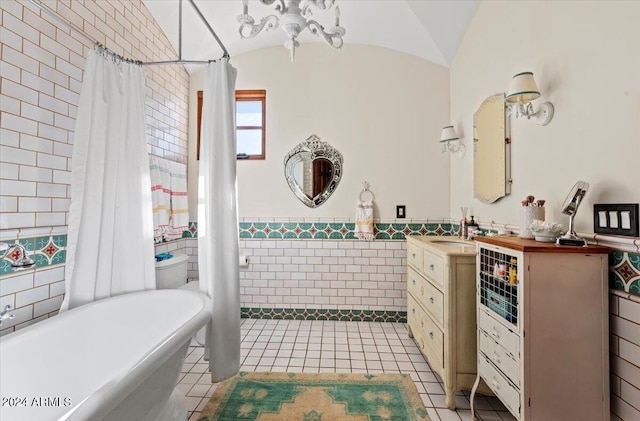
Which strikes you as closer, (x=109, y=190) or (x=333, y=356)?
(x=109, y=190)

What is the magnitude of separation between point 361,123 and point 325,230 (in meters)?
1.23

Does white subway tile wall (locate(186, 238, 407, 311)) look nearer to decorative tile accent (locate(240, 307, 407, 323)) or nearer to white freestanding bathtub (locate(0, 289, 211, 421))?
decorative tile accent (locate(240, 307, 407, 323))

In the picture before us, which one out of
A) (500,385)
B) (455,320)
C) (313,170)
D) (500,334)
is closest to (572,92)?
(500,334)

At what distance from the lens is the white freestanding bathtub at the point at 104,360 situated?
3.35 ft

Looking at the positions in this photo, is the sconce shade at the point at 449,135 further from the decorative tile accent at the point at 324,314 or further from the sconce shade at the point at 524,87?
the decorative tile accent at the point at 324,314

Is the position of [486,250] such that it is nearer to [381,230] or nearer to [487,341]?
[487,341]

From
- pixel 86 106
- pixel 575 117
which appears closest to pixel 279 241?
pixel 86 106

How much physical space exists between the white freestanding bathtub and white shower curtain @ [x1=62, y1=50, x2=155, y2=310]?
0.17m

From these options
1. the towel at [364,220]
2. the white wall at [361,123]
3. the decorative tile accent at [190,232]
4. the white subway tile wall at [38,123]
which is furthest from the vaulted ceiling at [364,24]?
the decorative tile accent at [190,232]

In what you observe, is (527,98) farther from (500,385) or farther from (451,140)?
(500,385)

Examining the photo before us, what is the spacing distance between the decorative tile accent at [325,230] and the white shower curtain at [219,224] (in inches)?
50.5

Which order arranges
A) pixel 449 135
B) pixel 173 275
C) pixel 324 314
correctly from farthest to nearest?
1. pixel 324 314
2. pixel 449 135
3. pixel 173 275

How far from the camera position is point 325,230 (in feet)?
10.1

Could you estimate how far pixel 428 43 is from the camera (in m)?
2.83
